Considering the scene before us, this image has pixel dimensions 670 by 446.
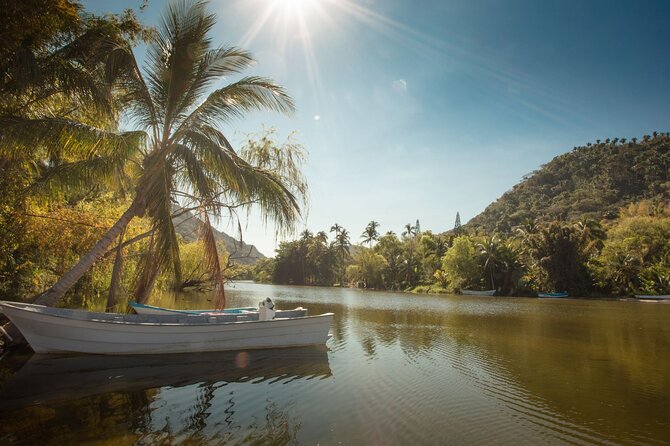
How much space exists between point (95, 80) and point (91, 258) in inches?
173

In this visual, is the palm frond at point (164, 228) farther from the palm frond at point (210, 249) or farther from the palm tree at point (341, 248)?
the palm tree at point (341, 248)

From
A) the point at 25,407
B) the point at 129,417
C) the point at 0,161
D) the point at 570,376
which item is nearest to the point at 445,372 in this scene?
the point at 570,376

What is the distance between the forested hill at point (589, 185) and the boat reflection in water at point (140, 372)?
7609 cm

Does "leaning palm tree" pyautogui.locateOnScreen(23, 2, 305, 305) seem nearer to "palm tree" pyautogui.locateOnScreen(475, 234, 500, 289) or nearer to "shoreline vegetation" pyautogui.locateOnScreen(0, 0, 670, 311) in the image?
"shoreline vegetation" pyautogui.locateOnScreen(0, 0, 670, 311)

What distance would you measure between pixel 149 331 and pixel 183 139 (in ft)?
17.1

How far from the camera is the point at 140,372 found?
8719mm

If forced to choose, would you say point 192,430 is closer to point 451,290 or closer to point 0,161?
point 0,161

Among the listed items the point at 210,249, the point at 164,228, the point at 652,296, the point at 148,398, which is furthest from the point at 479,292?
the point at 148,398

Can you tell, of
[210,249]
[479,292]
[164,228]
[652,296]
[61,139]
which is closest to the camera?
[61,139]

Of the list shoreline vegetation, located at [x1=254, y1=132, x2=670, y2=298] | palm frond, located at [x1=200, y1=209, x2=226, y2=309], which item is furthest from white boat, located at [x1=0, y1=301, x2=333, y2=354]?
shoreline vegetation, located at [x1=254, y1=132, x2=670, y2=298]

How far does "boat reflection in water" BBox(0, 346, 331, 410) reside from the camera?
23.1 feet

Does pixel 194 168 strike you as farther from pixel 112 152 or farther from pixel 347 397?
pixel 347 397

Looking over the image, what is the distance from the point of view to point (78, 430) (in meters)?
5.37

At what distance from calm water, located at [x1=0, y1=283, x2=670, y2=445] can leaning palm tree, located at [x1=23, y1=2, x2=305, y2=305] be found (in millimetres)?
2466
